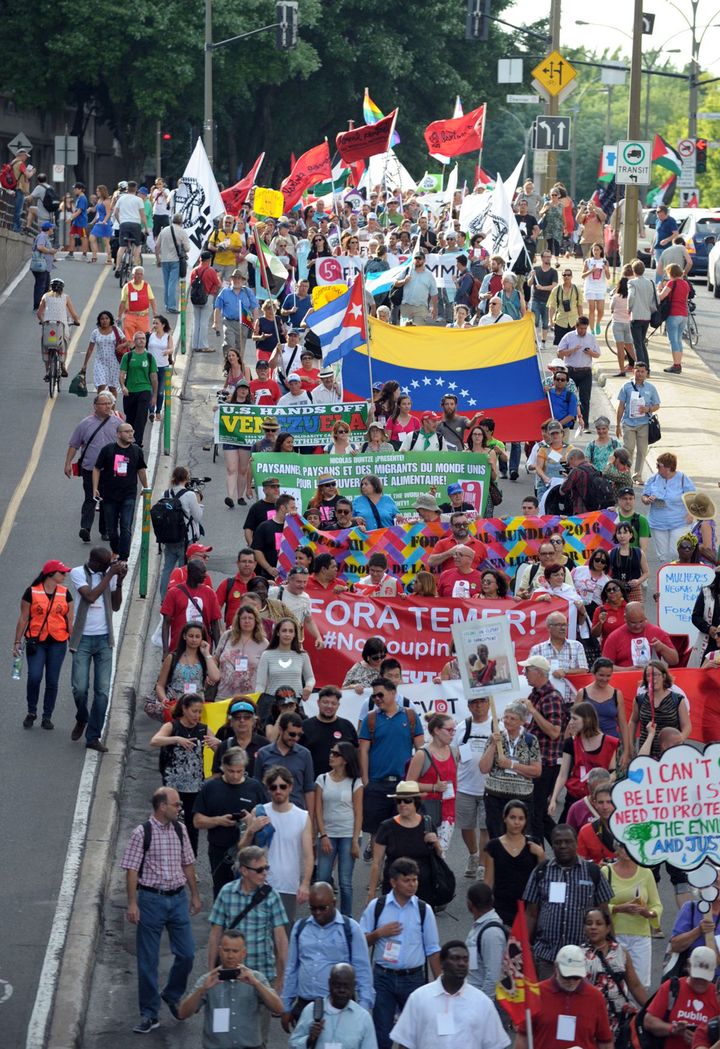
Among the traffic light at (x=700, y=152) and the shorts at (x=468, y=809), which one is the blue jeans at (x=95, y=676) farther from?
the traffic light at (x=700, y=152)

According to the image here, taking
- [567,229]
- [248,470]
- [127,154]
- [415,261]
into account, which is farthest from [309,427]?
[127,154]

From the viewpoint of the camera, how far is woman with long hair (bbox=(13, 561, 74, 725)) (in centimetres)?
1457

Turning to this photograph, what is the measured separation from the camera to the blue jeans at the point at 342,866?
11711 mm

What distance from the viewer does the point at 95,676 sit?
1461cm

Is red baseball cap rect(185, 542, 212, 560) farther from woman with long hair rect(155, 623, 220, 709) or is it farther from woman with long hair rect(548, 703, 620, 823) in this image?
woman with long hair rect(548, 703, 620, 823)

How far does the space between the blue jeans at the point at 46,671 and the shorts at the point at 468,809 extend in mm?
3662

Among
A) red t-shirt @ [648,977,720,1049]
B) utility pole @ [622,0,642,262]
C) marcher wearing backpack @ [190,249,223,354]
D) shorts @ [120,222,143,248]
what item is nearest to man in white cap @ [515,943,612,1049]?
red t-shirt @ [648,977,720,1049]

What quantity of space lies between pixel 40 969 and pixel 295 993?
7.31ft

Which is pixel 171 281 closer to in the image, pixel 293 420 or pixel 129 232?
pixel 129 232

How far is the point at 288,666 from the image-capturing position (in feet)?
44.4

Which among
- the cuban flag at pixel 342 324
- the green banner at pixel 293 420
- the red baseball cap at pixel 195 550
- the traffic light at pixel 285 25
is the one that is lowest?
the red baseball cap at pixel 195 550

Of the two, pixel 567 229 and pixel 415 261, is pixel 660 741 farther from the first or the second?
pixel 567 229

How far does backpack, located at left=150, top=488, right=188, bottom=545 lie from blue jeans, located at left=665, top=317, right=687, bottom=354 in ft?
46.0

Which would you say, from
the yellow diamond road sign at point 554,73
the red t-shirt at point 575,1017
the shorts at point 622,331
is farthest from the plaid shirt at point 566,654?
the yellow diamond road sign at point 554,73
